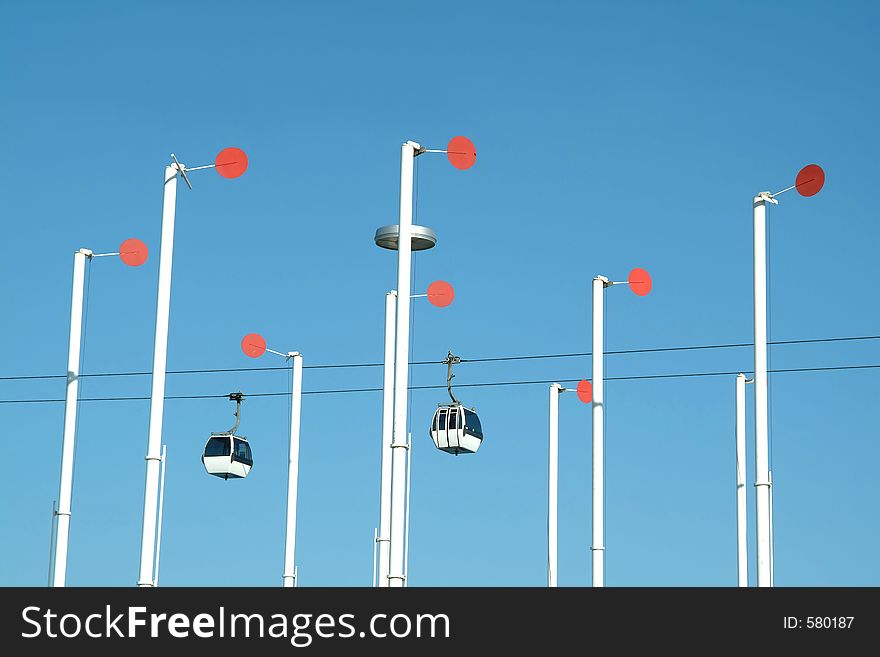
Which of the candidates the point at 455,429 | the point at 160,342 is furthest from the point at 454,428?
the point at 160,342

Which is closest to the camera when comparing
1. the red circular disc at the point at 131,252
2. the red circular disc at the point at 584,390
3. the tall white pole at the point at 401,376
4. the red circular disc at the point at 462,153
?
the tall white pole at the point at 401,376

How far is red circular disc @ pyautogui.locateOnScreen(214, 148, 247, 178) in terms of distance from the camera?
27609 millimetres

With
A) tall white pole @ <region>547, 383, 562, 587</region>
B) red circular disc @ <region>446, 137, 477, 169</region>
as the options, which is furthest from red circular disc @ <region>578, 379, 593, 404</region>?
red circular disc @ <region>446, 137, 477, 169</region>

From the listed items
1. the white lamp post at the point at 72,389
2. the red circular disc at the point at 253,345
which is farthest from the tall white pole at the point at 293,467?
the white lamp post at the point at 72,389

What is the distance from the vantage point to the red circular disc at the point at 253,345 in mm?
40344

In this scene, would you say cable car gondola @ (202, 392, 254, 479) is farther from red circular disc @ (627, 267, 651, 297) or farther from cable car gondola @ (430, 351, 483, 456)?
red circular disc @ (627, 267, 651, 297)

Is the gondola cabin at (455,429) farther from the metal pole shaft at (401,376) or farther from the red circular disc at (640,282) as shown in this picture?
the metal pole shaft at (401,376)

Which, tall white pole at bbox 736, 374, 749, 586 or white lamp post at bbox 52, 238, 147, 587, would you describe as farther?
tall white pole at bbox 736, 374, 749, 586

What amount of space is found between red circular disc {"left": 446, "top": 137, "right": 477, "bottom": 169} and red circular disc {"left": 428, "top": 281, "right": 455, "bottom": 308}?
18.0 ft

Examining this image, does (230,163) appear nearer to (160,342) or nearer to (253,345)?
(160,342)

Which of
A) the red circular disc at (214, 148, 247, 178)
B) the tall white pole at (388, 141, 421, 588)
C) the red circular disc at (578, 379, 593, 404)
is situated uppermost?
the red circular disc at (214, 148, 247, 178)

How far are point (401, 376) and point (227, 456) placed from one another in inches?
643

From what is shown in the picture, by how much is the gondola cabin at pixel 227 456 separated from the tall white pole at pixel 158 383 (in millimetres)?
14076
